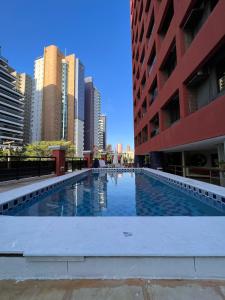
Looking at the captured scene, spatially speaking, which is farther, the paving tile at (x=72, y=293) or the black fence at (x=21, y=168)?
the black fence at (x=21, y=168)

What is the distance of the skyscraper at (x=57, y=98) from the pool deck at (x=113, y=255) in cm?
8835

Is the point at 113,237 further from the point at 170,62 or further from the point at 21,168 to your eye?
the point at 170,62

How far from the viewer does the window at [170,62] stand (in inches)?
550

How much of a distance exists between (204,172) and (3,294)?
1563 centimetres

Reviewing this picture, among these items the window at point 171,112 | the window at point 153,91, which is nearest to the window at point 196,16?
the window at point 171,112

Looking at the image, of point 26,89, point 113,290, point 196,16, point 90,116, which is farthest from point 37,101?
point 113,290

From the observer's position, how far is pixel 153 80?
1902 cm

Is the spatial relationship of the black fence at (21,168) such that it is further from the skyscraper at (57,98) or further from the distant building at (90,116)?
the distant building at (90,116)

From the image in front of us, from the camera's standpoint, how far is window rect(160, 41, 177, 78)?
45.9ft

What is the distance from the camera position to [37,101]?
310 ft

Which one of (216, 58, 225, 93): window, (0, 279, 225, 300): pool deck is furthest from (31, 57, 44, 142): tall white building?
(0, 279, 225, 300): pool deck

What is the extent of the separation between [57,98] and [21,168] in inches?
3438

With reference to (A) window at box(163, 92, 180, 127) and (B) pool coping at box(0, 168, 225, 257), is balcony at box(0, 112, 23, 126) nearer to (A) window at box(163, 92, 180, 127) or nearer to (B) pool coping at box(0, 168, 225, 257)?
(A) window at box(163, 92, 180, 127)

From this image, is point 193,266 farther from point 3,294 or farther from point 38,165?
point 38,165
